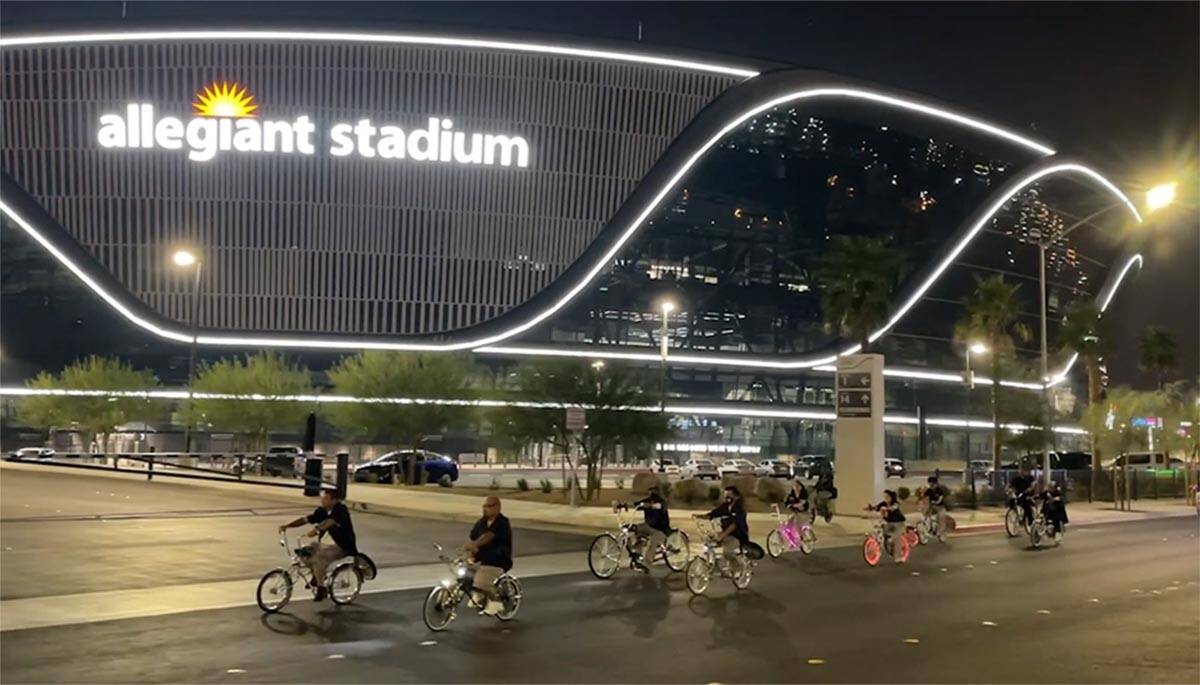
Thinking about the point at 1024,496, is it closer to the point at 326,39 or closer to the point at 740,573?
the point at 740,573

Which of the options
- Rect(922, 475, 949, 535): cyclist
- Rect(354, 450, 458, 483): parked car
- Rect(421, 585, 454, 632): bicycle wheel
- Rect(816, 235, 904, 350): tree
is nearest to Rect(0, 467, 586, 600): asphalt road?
Rect(421, 585, 454, 632): bicycle wheel

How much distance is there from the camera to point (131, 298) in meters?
71.6

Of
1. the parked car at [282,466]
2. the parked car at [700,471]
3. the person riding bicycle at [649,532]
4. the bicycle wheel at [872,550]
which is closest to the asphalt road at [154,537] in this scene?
the person riding bicycle at [649,532]

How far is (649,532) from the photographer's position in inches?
754

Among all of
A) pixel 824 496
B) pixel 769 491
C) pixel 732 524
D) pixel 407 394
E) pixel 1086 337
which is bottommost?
pixel 769 491

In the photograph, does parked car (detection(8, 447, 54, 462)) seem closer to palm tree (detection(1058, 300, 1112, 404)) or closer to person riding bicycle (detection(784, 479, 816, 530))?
person riding bicycle (detection(784, 479, 816, 530))

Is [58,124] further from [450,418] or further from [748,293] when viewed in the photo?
[748,293]

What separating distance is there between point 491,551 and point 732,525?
528cm

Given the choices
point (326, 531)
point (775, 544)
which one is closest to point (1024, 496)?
point (775, 544)

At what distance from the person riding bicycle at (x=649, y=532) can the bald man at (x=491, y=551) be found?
5626 mm

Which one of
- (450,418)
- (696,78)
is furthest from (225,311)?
(696,78)

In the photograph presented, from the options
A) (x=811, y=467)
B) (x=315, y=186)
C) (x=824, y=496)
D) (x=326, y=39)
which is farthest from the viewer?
(x=315, y=186)

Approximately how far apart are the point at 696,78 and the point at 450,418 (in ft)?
139

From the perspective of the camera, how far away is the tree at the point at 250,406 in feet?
178
